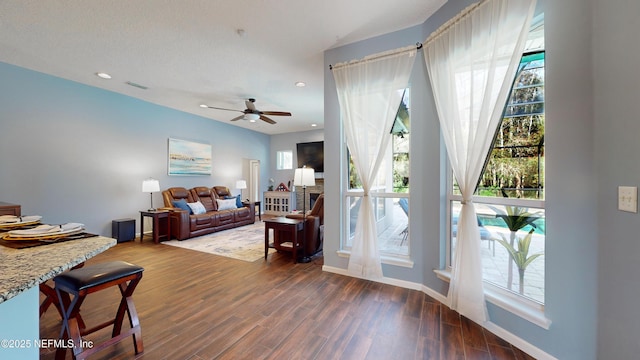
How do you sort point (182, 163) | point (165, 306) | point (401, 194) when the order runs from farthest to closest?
point (182, 163) → point (401, 194) → point (165, 306)

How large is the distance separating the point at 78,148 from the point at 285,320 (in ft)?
16.3

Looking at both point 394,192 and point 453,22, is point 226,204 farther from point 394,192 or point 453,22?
point 453,22

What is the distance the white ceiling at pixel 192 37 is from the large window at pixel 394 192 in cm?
112

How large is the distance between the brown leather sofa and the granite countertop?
3.83 m

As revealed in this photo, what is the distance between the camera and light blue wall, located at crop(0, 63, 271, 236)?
3670 mm

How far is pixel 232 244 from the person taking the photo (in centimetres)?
453

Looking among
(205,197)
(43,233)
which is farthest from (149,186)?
(43,233)

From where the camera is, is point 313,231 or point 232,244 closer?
point 313,231

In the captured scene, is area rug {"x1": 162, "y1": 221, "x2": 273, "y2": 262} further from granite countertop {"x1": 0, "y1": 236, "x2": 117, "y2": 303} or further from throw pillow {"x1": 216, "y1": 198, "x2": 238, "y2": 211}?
granite countertop {"x1": 0, "y1": 236, "x2": 117, "y2": 303}

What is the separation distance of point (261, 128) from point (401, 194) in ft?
20.3

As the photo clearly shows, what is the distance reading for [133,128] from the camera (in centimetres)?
504

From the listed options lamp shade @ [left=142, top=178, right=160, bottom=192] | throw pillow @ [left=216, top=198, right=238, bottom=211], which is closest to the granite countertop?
lamp shade @ [left=142, top=178, right=160, bottom=192]

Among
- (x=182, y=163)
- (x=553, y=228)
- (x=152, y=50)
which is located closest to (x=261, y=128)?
(x=182, y=163)

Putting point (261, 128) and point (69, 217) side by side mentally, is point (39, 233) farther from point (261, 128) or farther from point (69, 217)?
point (261, 128)
